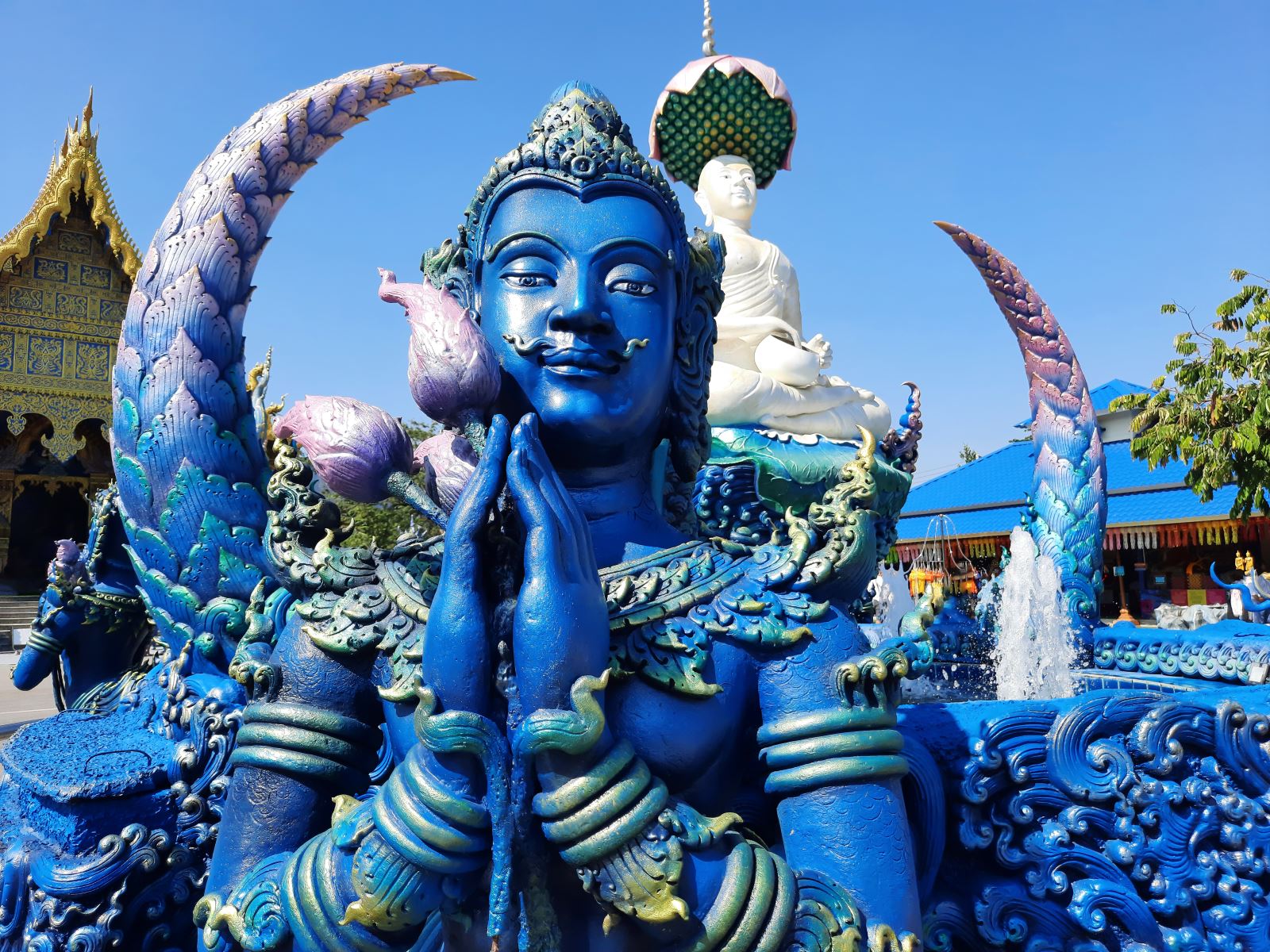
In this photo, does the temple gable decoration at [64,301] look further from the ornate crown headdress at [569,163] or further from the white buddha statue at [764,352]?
the ornate crown headdress at [569,163]

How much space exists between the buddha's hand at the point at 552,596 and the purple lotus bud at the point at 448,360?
15cm

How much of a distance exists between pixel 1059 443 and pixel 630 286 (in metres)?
4.64

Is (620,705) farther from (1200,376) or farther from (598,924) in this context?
(1200,376)

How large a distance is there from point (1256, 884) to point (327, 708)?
6.53ft

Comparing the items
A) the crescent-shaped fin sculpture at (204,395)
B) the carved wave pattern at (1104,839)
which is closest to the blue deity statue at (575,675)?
the carved wave pattern at (1104,839)

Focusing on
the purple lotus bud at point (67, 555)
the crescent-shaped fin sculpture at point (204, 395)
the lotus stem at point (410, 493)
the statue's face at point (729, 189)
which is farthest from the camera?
the statue's face at point (729, 189)

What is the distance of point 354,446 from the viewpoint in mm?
1697

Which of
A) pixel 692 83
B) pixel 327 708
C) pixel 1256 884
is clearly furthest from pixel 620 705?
→ pixel 692 83

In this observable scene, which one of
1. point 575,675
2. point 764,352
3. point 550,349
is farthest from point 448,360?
point 764,352

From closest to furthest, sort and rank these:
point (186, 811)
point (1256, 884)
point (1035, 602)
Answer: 1. point (1256, 884)
2. point (186, 811)
3. point (1035, 602)

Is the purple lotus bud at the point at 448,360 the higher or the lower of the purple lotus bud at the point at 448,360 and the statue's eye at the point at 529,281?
the lower

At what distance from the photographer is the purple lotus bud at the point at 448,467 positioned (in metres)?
1.86

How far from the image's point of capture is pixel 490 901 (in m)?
1.41

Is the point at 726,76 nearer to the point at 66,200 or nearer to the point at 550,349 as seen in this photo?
the point at 550,349
